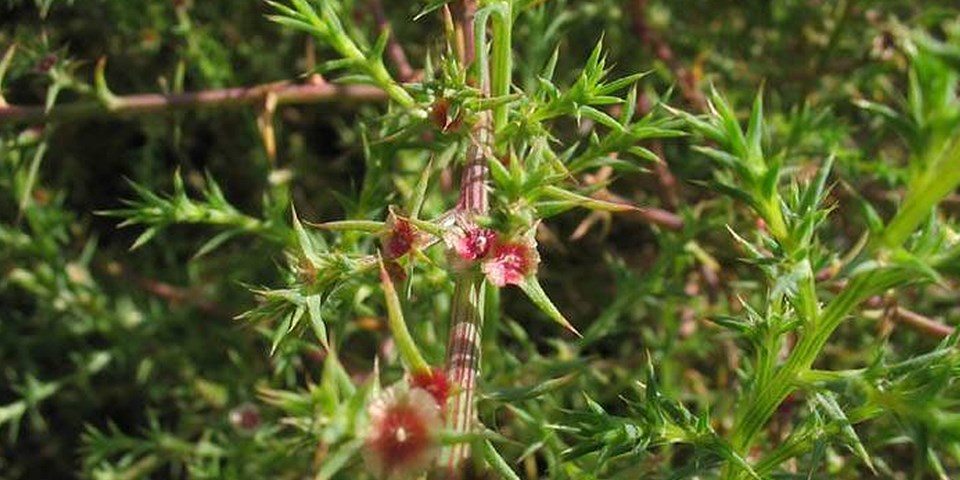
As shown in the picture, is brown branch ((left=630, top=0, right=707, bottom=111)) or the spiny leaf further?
brown branch ((left=630, top=0, right=707, bottom=111))

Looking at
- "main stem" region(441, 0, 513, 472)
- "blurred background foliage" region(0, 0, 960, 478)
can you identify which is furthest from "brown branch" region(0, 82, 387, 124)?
"main stem" region(441, 0, 513, 472)

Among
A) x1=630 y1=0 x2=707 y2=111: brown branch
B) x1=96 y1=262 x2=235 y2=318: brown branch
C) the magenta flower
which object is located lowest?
x1=96 y1=262 x2=235 y2=318: brown branch

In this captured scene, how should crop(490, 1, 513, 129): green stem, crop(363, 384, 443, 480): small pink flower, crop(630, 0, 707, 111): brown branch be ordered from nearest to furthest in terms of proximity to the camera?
crop(363, 384, 443, 480): small pink flower < crop(490, 1, 513, 129): green stem < crop(630, 0, 707, 111): brown branch

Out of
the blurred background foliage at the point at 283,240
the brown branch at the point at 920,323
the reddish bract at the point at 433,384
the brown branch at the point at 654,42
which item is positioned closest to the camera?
the reddish bract at the point at 433,384

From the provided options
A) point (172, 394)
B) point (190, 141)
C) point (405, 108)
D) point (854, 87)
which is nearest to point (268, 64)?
point (190, 141)

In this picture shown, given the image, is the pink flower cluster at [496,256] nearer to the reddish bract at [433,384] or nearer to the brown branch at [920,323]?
the reddish bract at [433,384]

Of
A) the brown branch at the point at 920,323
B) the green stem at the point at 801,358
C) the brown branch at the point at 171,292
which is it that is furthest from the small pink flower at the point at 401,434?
the brown branch at the point at 171,292

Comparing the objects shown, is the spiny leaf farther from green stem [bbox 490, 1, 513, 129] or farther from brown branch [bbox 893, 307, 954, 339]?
brown branch [bbox 893, 307, 954, 339]

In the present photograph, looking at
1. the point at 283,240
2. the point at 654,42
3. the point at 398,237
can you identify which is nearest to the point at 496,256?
the point at 398,237
